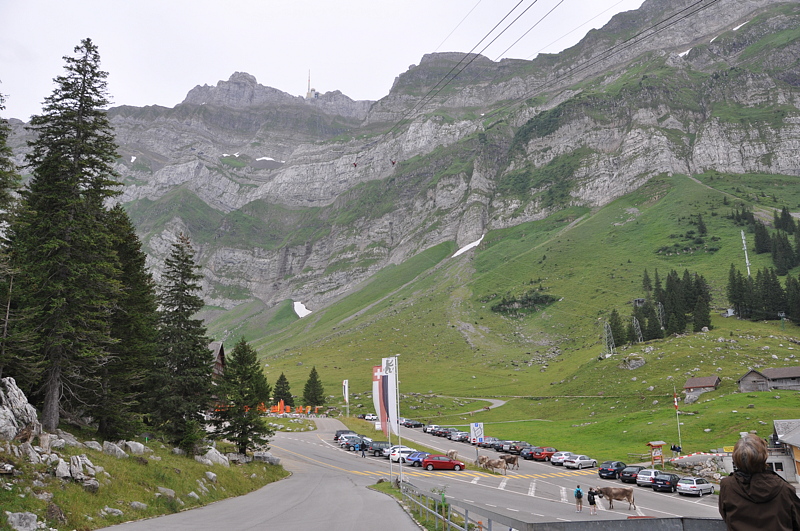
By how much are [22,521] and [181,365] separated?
19.2 metres

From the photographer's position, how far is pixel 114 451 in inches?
866

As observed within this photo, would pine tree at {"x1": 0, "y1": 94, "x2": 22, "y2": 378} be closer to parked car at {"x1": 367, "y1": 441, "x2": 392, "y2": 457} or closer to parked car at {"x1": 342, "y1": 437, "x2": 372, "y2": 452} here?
parked car at {"x1": 367, "y1": 441, "x2": 392, "y2": 457}

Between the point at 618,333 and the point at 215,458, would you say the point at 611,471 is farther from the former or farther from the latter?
the point at 618,333

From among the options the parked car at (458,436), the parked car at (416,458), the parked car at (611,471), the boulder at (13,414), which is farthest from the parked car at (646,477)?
the boulder at (13,414)

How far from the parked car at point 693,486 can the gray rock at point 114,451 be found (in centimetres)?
3803

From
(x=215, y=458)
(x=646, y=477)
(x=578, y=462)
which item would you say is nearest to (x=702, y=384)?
(x=578, y=462)

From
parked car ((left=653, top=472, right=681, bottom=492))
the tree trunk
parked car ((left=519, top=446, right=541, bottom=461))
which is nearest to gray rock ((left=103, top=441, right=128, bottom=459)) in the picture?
the tree trunk

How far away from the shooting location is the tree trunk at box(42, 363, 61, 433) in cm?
2111

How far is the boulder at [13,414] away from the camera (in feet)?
56.1

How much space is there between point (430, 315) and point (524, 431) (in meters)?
106

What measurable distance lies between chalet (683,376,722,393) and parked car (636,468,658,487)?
38508 millimetres

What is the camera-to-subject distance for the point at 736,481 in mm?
4812

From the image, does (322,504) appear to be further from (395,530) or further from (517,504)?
(517,504)

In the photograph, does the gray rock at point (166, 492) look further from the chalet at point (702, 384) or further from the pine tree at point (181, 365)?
the chalet at point (702, 384)
